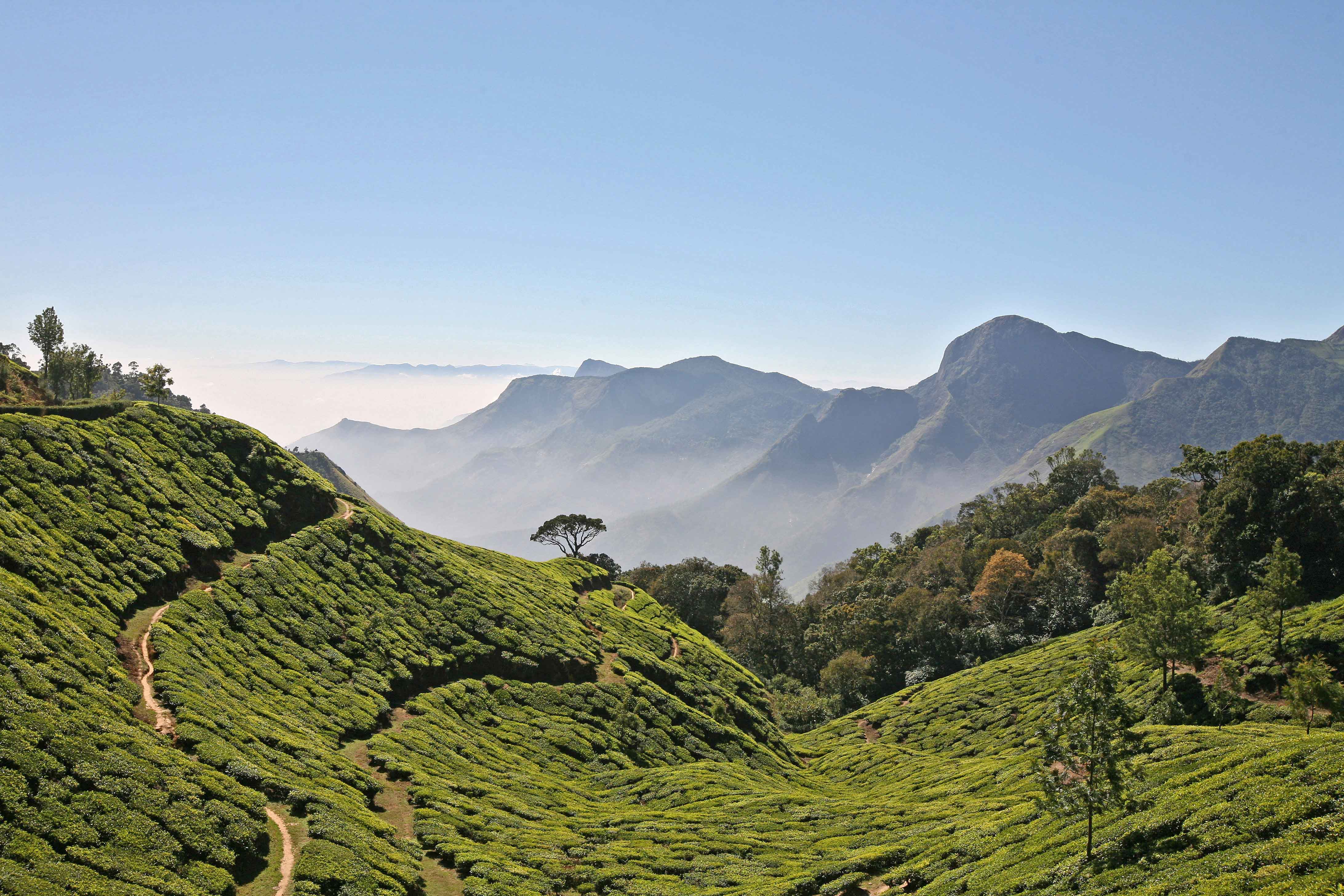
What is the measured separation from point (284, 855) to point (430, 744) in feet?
58.0

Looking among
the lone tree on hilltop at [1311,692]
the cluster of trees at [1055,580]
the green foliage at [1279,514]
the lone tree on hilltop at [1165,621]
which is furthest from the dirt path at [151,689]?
the green foliage at [1279,514]

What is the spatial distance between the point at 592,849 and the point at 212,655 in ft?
80.7

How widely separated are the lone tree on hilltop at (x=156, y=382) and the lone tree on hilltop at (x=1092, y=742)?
279ft

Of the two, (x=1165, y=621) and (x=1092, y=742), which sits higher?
(x=1092, y=742)

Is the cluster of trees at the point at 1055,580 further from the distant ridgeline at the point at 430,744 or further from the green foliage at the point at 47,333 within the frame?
the green foliage at the point at 47,333

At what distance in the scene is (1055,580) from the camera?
10919 centimetres

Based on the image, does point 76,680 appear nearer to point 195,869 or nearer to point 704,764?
point 195,869

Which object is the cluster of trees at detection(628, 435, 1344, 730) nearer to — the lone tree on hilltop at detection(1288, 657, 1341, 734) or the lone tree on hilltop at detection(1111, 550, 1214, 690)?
the lone tree on hilltop at detection(1111, 550, 1214, 690)

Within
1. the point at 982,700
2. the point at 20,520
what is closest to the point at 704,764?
the point at 982,700

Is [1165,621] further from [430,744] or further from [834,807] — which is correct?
[430,744]

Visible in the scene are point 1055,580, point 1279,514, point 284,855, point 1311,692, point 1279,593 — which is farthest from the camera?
point 1055,580

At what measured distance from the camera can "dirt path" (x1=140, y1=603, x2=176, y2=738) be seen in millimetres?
34312

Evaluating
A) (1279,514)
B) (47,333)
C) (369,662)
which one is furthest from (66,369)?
(1279,514)

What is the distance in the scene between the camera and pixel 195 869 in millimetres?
26312
